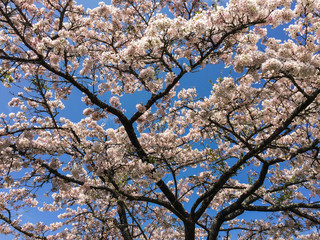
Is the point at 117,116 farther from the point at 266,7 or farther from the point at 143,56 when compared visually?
the point at 266,7

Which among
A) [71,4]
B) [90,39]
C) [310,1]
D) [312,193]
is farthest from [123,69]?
[312,193]

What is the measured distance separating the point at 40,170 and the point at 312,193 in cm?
920

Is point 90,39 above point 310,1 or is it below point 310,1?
above

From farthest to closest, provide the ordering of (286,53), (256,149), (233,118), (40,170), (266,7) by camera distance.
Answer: (233,118) < (40,170) < (256,149) < (266,7) < (286,53)

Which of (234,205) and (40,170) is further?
(234,205)

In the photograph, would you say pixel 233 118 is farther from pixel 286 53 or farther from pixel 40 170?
pixel 40 170

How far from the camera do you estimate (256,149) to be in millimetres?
6383

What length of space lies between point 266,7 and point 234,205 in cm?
675

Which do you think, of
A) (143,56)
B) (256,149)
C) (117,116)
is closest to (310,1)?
(256,149)

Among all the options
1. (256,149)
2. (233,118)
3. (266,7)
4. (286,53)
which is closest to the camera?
(286,53)

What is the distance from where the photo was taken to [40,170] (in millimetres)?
7293

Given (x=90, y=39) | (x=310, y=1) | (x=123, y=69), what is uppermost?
(x=90, y=39)

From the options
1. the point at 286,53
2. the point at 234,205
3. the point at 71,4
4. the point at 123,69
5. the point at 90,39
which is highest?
the point at 71,4

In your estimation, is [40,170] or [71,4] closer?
[40,170]
